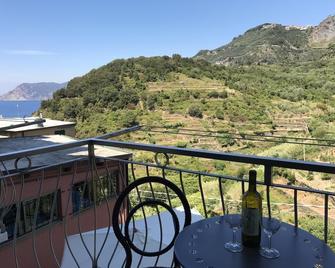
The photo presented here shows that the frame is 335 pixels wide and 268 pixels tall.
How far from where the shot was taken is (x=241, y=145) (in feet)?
96.1

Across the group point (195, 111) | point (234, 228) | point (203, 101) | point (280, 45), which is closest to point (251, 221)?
point (234, 228)

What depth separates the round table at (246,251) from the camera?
46.8 inches

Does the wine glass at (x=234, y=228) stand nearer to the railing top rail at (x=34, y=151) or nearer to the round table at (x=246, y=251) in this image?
the round table at (x=246, y=251)

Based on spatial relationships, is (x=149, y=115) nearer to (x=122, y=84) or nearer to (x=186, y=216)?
(x=122, y=84)

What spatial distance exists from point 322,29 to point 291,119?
29.3m

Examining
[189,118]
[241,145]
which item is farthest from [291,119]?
[189,118]

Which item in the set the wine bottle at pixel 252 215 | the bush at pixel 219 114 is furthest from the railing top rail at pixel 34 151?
the bush at pixel 219 114

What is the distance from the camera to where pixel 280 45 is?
5084cm

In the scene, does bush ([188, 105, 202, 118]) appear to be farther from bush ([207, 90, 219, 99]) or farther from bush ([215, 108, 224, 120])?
bush ([207, 90, 219, 99])

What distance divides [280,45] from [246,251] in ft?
178

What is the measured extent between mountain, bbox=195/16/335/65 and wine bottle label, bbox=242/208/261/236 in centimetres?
4935

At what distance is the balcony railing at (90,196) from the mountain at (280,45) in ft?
112

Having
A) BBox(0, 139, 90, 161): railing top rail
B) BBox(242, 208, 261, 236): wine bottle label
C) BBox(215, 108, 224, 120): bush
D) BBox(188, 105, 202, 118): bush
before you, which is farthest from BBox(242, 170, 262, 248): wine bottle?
BBox(188, 105, 202, 118): bush

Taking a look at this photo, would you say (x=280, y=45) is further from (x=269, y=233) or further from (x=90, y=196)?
(x=269, y=233)
